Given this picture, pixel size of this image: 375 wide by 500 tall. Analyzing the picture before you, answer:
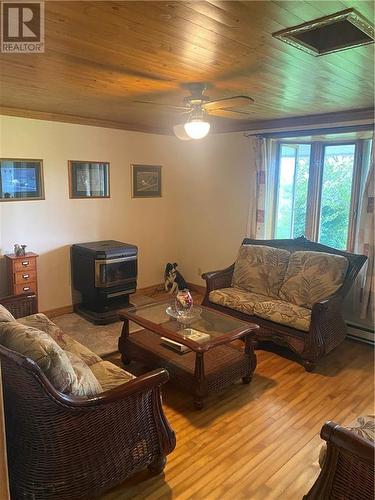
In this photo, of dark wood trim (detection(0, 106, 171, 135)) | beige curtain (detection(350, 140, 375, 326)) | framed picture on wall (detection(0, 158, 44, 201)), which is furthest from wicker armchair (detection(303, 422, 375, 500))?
dark wood trim (detection(0, 106, 171, 135))

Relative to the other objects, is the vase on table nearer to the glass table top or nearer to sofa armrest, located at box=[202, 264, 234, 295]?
the glass table top

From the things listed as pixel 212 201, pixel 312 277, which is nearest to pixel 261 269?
pixel 312 277

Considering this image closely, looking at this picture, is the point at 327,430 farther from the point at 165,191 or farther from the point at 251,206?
the point at 165,191

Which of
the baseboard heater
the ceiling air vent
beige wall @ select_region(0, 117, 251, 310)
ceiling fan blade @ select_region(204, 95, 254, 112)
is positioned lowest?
the baseboard heater

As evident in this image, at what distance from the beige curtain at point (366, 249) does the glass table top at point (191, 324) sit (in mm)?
1472

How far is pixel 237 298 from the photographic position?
3961 millimetres

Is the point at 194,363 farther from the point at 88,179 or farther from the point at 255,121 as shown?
the point at 255,121

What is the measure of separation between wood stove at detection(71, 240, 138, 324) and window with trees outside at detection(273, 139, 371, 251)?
1925 millimetres

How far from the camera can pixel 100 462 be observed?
6.26 ft

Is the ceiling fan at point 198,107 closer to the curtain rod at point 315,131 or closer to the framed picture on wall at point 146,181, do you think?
the curtain rod at point 315,131

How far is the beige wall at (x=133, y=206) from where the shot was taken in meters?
4.25

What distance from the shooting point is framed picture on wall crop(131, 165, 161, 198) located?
17.2ft

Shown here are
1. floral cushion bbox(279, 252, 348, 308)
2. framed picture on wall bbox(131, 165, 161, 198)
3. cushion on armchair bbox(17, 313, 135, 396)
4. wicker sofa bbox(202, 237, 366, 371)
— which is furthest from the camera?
framed picture on wall bbox(131, 165, 161, 198)

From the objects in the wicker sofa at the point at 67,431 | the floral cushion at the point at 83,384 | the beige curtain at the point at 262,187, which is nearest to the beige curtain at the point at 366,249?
the beige curtain at the point at 262,187
